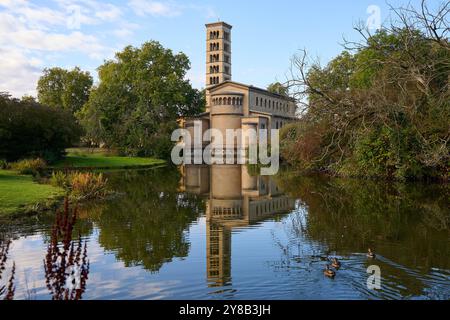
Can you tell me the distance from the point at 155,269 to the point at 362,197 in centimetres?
1377

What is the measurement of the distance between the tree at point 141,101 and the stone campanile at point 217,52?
39.2 ft

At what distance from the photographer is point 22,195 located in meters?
18.2

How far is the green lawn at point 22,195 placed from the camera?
628 inches

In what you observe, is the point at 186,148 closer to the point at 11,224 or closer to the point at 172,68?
the point at 172,68

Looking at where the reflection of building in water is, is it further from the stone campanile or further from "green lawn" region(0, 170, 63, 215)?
the stone campanile

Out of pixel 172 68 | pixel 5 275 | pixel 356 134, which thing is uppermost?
pixel 172 68

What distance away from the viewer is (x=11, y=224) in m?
13.8

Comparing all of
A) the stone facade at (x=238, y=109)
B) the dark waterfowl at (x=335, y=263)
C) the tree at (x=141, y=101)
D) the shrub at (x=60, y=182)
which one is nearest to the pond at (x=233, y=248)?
the dark waterfowl at (x=335, y=263)

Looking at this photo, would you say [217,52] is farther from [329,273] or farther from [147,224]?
[329,273]

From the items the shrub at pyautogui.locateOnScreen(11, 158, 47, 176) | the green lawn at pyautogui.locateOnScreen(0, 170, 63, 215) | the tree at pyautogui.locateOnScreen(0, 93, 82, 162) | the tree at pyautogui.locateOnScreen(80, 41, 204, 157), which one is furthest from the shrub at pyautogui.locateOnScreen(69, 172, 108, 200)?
the tree at pyautogui.locateOnScreen(80, 41, 204, 157)

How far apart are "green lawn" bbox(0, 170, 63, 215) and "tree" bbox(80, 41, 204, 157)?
120ft

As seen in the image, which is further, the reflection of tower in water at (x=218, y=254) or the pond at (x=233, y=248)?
the reflection of tower in water at (x=218, y=254)

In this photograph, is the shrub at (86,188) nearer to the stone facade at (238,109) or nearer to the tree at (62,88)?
the stone facade at (238,109)

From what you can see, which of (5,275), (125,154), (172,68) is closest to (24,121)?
(125,154)
